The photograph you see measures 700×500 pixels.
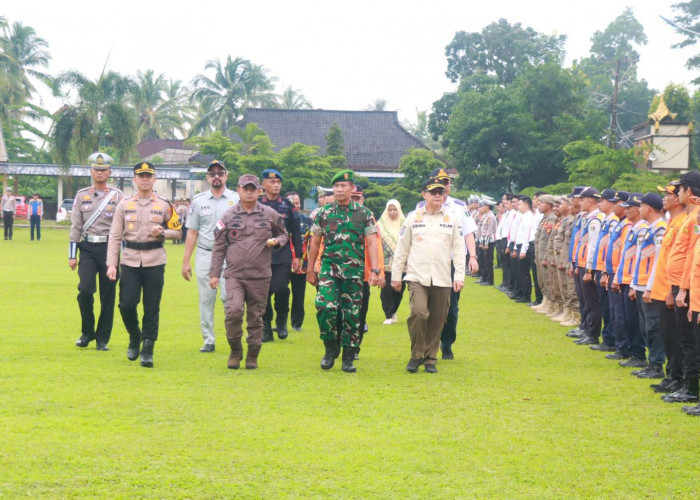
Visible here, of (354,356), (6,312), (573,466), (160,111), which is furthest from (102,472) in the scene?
(160,111)

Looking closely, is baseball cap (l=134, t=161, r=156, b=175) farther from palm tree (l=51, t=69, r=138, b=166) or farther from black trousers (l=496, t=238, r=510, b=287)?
palm tree (l=51, t=69, r=138, b=166)

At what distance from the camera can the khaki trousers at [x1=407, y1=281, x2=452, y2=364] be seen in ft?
31.8

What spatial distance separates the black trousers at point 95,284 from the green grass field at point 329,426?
349 millimetres

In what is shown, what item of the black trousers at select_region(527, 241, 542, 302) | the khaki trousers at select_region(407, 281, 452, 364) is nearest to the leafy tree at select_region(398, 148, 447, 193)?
the black trousers at select_region(527, 241, 542, 302)

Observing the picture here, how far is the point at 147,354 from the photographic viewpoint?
955 centimetres

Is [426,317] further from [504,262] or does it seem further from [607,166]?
[607,166]

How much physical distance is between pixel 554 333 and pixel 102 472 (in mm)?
9254

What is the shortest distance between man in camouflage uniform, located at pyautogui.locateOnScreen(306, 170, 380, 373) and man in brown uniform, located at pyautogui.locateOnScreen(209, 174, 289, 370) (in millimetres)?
574

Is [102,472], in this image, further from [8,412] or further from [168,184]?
[168,184]

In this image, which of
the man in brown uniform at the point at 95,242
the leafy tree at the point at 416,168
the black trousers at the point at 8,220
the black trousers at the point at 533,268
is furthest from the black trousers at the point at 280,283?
the leafy tree at the point at 416,168

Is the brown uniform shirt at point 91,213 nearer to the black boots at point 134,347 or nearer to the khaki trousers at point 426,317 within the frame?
the black boots at point 134,347

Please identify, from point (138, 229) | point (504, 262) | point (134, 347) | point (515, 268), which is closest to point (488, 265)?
point (504, 262)

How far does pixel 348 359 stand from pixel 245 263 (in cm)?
150

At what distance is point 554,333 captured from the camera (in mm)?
13617
